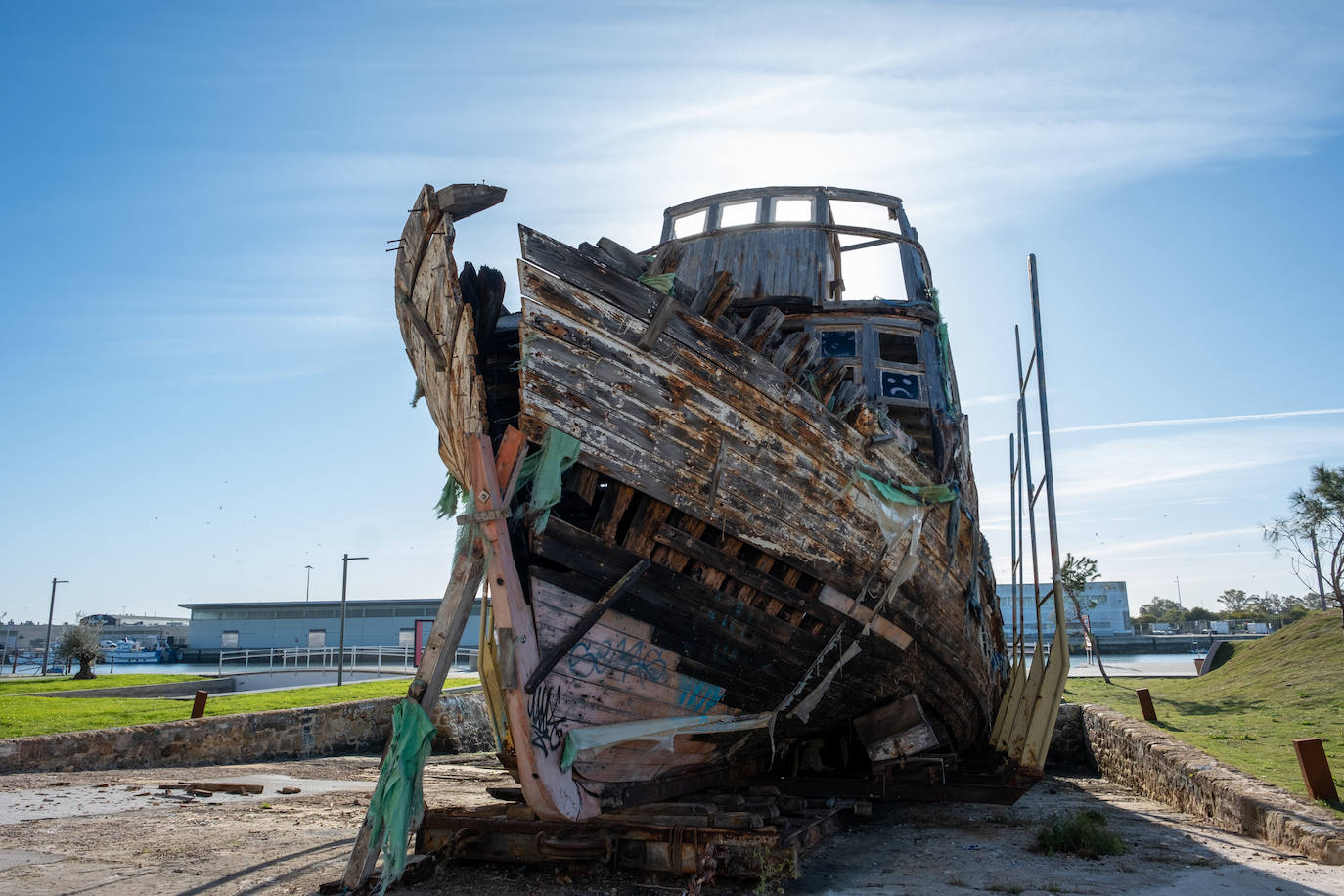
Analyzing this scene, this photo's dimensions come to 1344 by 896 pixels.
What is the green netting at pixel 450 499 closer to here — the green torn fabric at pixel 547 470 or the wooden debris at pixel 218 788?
the green torn fabric at pixel 547 470

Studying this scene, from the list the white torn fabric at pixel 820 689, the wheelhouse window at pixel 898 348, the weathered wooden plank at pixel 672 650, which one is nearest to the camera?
the weathered wooden plank at pixel 672 650

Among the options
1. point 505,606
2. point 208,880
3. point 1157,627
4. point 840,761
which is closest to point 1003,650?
point 840,761

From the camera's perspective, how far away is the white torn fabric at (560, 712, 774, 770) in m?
5.13

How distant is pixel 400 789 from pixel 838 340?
5.91m

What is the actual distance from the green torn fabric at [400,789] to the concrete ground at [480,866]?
22.3 inches

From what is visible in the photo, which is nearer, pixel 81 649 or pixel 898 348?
pixel 898 348

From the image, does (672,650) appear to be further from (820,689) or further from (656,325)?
(656,325)

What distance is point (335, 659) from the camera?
35.0 meters

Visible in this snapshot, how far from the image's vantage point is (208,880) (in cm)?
523

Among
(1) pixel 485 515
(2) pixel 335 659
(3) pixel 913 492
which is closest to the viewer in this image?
(1) pixel 485 515

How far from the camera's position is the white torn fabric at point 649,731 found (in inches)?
202

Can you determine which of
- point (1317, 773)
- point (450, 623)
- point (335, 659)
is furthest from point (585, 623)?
point (335, 659)

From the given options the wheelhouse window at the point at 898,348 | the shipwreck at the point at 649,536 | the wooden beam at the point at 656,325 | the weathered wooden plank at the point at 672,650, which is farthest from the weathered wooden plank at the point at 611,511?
the wheelhouse window at the point at 898,348

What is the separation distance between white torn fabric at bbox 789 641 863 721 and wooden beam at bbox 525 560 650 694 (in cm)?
195
